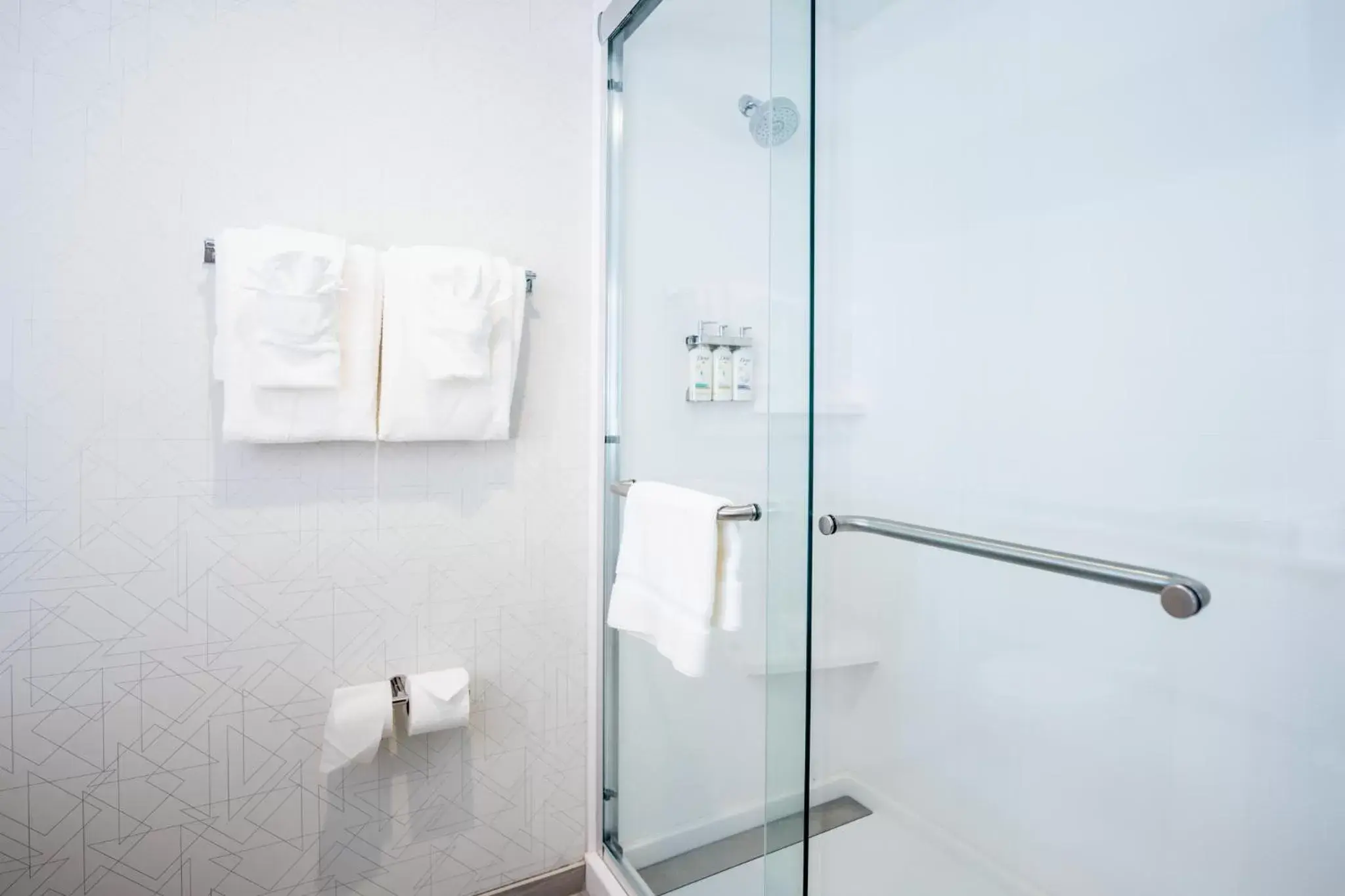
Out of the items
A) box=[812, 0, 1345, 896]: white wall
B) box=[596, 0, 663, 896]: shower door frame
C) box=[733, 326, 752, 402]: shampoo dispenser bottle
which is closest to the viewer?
box=[812, 0, 1345, 896]: white wall

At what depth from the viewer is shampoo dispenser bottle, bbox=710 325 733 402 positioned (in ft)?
3.79

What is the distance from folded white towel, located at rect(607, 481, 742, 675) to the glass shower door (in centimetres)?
5

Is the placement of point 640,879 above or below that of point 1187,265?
below

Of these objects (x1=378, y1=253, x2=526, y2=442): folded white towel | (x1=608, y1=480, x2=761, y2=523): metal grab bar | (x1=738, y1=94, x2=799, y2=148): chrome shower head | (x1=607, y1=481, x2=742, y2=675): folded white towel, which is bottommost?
(x1=607, y1=481, x2=742, y2=675): folded white towel

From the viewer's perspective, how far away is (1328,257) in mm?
693

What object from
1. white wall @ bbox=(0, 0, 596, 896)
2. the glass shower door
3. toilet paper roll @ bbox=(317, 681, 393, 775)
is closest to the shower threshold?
the glass shower door

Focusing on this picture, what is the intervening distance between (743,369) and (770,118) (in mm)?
392

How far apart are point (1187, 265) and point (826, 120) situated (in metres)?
0.53

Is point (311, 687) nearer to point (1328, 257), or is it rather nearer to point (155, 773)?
point (155, 773)

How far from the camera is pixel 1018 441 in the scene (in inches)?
38.3

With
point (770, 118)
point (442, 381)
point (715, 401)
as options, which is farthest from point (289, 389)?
point (770, 118)

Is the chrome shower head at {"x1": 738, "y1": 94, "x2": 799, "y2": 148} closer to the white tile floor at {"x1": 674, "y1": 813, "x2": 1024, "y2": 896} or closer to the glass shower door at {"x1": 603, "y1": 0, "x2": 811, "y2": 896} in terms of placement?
the glass shower door at {"x1": 603, "y1": 0, "x2": 811, "y2": 896}

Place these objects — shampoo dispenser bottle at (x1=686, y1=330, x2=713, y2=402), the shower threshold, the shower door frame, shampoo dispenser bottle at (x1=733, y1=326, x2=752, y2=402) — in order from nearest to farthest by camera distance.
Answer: the shower threshold < shampoo dispenser bottle at (x1=733, y1=326, x2=752, y2=402) < shampoo dispenser bottle at (x1=686, y1=330, x2=713, y2=402) < the shower door frame

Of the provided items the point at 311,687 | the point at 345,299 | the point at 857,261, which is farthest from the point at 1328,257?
the point at 311,687
